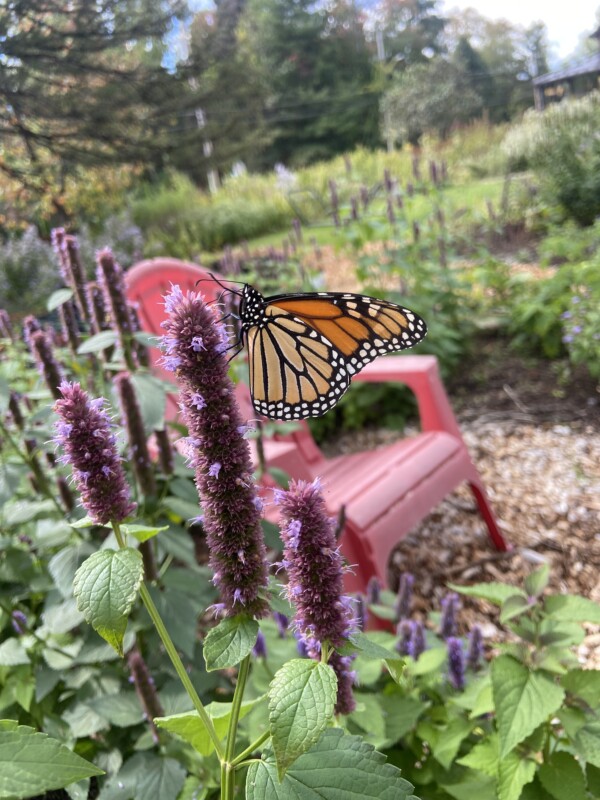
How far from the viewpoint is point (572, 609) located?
4.23 feet

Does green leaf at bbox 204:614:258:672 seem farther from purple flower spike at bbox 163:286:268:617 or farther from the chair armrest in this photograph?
the chair armrest

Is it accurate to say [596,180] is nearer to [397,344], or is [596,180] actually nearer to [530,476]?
[530,476]

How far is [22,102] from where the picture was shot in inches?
221

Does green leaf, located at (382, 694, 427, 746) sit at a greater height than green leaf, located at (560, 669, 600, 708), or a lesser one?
lesser

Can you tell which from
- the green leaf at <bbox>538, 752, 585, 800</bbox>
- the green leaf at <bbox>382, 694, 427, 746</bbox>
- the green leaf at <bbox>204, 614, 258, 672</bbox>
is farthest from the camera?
the green leaf at <bbox>382, 694, 427, 746</bbox>

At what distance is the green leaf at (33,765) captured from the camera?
2.19ft

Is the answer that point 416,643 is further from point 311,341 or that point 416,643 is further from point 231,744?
point 231,744

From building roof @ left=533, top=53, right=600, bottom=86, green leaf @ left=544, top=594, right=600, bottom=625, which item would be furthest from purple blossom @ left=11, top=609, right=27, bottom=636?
building roof @ left=533, top=53, right=600, bottom=86

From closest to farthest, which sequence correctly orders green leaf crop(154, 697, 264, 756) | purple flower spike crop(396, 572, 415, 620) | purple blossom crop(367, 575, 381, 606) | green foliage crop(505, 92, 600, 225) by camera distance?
green leaf crop(154, 697, 264, 756) → purple flower spike crop(396, 572, 415, 620) → purple blossom crop(367, 575, 381, 606) → green foliage crop(505, 92, 600, 225)

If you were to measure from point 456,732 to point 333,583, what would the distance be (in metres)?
0.76

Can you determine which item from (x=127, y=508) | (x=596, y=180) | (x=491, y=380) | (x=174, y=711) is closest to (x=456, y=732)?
(x=174, y=711)

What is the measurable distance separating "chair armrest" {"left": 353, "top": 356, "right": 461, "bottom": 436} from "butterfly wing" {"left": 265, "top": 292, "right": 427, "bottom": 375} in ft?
4.21

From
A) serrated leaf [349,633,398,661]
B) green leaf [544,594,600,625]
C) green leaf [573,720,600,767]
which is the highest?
serrated leaf [349,633,398,661]

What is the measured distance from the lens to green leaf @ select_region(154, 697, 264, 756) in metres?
0.89
